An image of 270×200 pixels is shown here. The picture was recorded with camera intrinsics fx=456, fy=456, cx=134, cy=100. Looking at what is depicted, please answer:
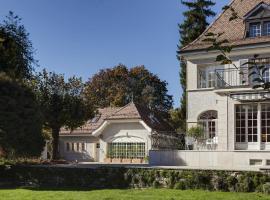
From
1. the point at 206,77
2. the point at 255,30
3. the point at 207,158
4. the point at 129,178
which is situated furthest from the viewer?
the point at 206,77

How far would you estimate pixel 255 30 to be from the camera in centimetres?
3203

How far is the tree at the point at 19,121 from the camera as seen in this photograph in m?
26.3

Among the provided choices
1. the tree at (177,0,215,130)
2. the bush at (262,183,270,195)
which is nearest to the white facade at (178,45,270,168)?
the bush at (262,183,270,195)

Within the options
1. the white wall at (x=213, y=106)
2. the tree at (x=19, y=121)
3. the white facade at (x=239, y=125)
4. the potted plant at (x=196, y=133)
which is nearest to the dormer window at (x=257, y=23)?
the white facade at (x=239, y=125)

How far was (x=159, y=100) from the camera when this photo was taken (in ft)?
260

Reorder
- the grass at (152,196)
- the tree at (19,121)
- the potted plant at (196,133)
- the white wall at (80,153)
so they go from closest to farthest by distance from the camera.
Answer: the grass at (152,196) → the tree at (19,121) → the potted plant at (196,133) → the white wall at (80,153)

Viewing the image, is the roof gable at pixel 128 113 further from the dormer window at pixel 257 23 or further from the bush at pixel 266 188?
the bush at pixel 266 188

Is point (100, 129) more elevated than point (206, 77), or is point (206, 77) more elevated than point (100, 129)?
point (206, 77)

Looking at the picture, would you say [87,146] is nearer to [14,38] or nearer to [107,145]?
[107,145]

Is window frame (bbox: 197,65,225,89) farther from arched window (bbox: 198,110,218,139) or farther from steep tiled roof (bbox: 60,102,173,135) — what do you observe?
steep tiled roof (bbox: 60,102,173,135)

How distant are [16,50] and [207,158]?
2019 centimetres

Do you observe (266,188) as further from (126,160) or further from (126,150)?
(126,150)

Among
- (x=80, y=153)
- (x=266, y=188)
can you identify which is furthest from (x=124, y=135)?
(x=266, y=188)

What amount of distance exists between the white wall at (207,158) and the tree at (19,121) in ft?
24.5
